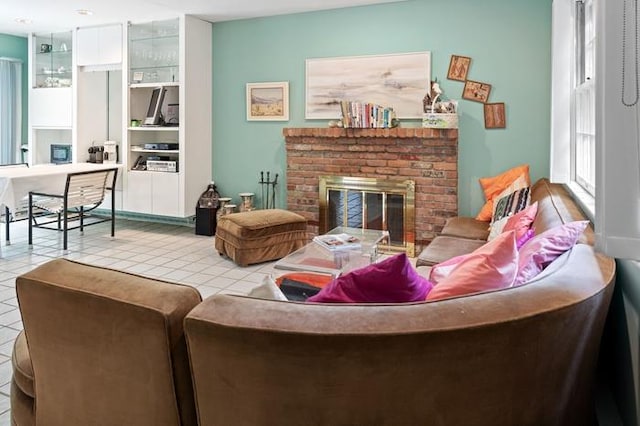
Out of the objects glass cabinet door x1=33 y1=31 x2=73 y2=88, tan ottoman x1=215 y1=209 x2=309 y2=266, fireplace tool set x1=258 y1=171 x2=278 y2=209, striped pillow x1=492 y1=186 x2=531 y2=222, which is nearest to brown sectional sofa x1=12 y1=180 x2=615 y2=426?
striped pillow x1=492 y1=186 x2=531 y2=222

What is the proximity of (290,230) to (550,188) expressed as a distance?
7.81ft

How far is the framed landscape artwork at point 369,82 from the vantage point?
16.7ft

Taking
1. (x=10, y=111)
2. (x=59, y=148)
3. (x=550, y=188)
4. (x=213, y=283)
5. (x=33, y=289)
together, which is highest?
(x=10, y=111)

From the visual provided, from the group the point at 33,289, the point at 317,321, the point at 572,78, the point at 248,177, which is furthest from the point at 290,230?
the point at 317,321

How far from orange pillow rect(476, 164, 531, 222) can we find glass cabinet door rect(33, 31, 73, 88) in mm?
5662

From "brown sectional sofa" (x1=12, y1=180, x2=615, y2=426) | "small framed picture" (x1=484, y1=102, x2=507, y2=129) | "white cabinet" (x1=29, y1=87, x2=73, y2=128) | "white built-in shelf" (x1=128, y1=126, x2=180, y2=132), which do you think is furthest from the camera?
"white cabinet" (x1=29, y1=87, x2=73, y2=128)

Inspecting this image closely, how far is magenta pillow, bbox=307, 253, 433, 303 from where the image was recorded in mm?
1483

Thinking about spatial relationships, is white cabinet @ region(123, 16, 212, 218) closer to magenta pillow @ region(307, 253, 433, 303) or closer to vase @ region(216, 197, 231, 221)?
vase @ region(216, 197, 231, 221)

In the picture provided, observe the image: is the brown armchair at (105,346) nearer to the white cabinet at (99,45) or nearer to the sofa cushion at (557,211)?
the sofa cushion at (557,211)

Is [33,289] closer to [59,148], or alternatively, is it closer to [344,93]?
[344,93]

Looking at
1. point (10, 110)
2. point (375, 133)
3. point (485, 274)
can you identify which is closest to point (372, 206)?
point (375, 133)

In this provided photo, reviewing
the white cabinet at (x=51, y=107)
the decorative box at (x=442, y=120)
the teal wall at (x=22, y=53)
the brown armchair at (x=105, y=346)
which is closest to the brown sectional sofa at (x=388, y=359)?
the brown armchair at (x=105, y=346)

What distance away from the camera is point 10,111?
7.35 metres

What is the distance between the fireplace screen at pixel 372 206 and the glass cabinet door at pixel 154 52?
2398 millimetres
